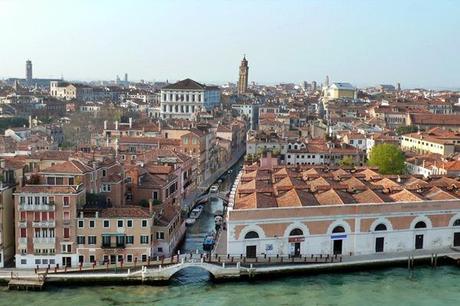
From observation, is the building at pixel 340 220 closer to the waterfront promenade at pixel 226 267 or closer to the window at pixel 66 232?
the waterfront promenade at pixel 226 267

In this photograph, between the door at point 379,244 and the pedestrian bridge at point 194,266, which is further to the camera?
the door at point 379,244

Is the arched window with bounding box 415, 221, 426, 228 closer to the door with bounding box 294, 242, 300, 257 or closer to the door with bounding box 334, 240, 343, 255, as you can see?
the door with bounding box 334, 240, 343, 255

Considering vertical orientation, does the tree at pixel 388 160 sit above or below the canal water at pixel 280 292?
above

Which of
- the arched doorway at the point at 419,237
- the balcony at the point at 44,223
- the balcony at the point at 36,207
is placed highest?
the balcony at the point at 36,207

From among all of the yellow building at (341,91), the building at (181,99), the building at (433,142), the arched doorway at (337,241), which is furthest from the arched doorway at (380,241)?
the yellow building at (341,91)

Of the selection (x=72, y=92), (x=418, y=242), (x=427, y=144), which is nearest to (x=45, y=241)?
(x=418, y=242)
